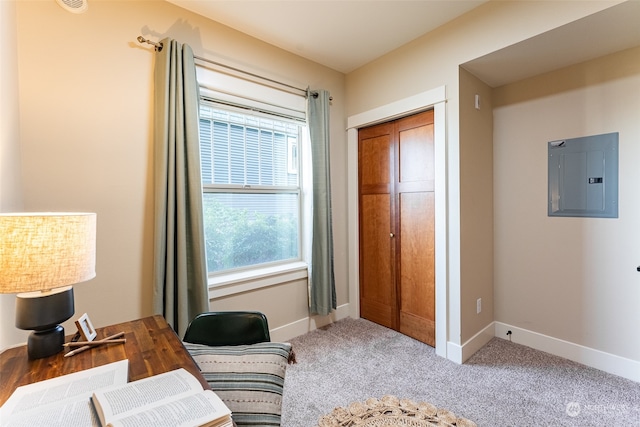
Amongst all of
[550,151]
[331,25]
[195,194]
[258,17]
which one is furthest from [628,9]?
[195,194]

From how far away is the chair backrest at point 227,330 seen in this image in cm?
146

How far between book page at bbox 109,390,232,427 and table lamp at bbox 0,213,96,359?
587 millimetres

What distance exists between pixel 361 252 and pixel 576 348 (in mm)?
1829

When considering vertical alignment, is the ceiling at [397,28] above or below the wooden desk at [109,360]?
above

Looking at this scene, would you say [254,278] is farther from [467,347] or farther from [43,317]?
[467,347]

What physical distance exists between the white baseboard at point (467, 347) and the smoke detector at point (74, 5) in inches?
129

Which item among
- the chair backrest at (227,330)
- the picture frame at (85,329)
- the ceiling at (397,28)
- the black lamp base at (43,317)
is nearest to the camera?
the black lamp base at (43,317)

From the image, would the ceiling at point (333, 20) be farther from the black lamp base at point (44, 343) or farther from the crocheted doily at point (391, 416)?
the crocheted doily at point (391, 416)

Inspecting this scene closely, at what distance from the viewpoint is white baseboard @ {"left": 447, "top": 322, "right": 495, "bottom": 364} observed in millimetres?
2217

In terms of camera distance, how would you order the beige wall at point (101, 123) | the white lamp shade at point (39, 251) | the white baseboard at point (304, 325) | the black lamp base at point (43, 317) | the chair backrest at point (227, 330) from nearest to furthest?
the white lamp shade at point (39, 251) → the black lamp base at point (43, 317) → the chair backrest at point (227, 330) → the beige wall at point (101, 123) → the white baseboard at point (304, 325)

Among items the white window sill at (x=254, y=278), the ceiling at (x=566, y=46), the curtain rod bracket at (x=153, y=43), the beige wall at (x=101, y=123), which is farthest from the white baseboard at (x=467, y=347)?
the curtain rod bracket at (x=153, y=43)

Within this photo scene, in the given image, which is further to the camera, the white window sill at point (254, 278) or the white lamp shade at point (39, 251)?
the white window sill at point (254, 278)

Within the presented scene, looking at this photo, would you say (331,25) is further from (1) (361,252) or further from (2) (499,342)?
(2) (499,342)

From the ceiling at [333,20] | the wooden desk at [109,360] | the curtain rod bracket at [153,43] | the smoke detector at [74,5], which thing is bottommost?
the wooden desk at [109,360]
